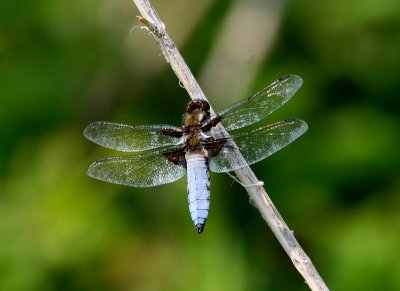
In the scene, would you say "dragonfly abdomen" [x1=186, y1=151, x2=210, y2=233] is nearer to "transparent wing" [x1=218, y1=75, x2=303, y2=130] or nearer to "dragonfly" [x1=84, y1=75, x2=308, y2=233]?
"dragonfly" [x1=84, y1=75, x2=308, y2=233]

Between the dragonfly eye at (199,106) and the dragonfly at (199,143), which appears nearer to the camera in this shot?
the dragonfly eye at (199,106)

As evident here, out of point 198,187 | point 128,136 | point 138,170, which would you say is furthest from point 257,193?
point 128,136

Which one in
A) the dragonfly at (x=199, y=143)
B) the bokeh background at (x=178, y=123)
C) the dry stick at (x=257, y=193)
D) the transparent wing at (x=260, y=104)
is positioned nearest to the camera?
the dry stick at (x=257, y=193)

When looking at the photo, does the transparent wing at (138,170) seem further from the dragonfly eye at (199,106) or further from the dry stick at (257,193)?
the dry stick at (257,193)

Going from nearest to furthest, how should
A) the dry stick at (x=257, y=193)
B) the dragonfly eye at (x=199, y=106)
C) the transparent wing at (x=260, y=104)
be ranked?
the dry stick at (x=257, y=193)
the dragonfly eye at (x=199, y=106)
the transparent wing at (x=260, y=104)

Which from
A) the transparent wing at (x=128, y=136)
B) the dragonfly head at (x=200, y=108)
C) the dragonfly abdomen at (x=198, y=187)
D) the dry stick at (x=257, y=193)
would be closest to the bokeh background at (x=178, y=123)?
the transparent wing at (x=128, y=136)

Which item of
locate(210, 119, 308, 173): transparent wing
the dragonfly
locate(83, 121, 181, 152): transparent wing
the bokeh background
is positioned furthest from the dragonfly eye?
the bokeh background

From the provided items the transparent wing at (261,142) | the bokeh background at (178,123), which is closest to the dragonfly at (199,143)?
the transparent wing at (261,142)

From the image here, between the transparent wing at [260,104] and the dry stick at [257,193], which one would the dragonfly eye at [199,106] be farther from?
the transparent wing at [260,104]

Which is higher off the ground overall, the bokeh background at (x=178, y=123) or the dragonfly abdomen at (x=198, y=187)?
the bokeh background at (x=178, y=123)
